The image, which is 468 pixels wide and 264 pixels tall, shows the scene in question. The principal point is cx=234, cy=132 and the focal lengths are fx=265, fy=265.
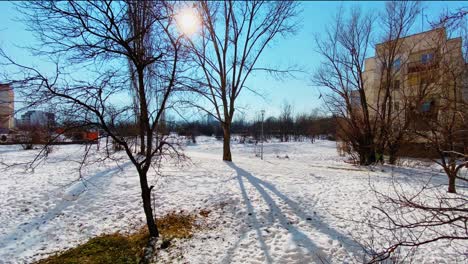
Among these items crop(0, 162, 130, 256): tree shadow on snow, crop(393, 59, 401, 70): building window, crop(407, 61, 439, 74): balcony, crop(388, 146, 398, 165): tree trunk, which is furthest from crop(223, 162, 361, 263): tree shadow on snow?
crop(393, 59, 401, 70): building window

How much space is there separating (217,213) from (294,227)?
1821mm

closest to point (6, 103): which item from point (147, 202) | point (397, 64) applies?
point (147, 202)

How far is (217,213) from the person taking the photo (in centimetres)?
623

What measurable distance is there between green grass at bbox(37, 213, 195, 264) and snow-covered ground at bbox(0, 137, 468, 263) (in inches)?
12.0

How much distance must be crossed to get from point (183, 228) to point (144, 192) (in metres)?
1.27

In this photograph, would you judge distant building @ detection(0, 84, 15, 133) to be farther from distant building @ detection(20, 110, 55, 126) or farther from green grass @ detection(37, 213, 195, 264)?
green grass @ detection(37, 213, 195, 264)

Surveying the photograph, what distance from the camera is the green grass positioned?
455cm

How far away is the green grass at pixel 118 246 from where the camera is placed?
4.55 meters

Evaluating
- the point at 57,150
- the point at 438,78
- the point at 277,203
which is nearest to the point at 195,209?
the point at 277,203

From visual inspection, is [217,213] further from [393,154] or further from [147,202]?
[393,154]

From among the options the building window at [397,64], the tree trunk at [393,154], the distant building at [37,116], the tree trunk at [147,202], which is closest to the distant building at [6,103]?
the distant building at [37,116]

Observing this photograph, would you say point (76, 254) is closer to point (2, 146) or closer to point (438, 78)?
point (438, 78)

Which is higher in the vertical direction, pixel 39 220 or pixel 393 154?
pixel 393 154

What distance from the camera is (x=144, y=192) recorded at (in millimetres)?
4969
